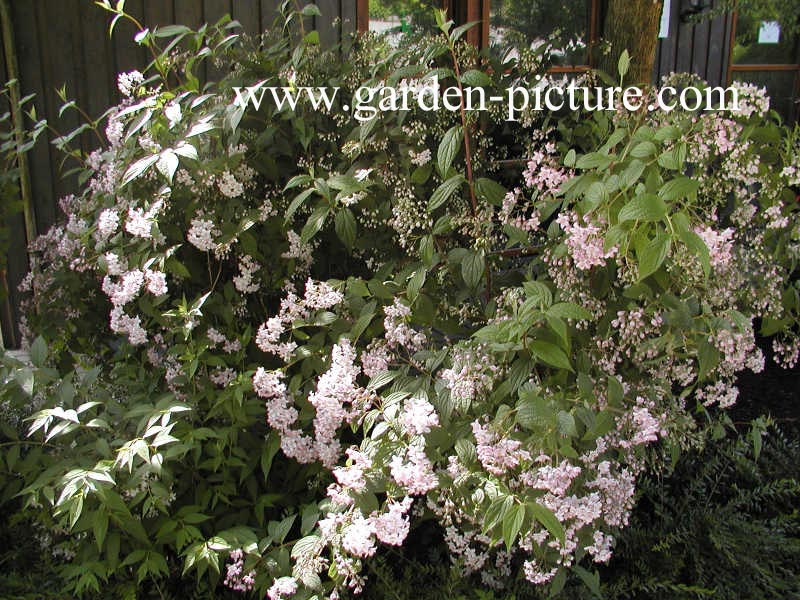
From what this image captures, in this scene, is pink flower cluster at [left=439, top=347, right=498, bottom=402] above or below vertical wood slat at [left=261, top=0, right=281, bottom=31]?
below

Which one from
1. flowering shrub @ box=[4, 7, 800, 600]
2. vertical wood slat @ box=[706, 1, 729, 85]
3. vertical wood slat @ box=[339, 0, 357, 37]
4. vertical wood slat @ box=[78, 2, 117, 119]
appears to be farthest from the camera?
vertical wood slat @ box=[706, 1, 729, 85]

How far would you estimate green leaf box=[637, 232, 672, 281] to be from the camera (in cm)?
121

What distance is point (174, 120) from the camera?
1.71 metres

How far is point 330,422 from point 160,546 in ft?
1.71

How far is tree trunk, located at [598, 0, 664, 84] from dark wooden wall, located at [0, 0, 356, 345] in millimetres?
1173

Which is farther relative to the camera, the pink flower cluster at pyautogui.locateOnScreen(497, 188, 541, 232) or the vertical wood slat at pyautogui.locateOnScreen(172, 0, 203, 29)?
the vertical wood slat at pyautogui.locateOnScreen(172, 0, 203, 29)

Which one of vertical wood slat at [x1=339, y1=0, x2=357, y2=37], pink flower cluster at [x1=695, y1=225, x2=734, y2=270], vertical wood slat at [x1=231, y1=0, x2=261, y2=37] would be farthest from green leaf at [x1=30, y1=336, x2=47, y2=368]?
vertical wood slat at [x1=339, y1=0, x2=357, y2=37]

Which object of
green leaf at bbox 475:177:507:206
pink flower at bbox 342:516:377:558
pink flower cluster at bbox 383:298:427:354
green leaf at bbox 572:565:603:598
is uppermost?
green leaf at bbox 475:177:507:206

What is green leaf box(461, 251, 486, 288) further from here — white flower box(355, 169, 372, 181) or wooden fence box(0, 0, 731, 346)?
wooden fence box(0, 0, 731, 346)

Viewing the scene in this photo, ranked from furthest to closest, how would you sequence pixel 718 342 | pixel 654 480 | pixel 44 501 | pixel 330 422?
1. pixel 654 480
2. pixel 44 501
3. pixel 330 422
4. pixel 718 342

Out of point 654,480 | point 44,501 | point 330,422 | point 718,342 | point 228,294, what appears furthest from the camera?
point 654,480

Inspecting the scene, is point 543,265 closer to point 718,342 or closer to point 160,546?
point 718,342

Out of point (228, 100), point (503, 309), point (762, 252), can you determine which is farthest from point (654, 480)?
point (228, 100)

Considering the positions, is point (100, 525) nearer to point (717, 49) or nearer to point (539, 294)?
point (539, 294)
